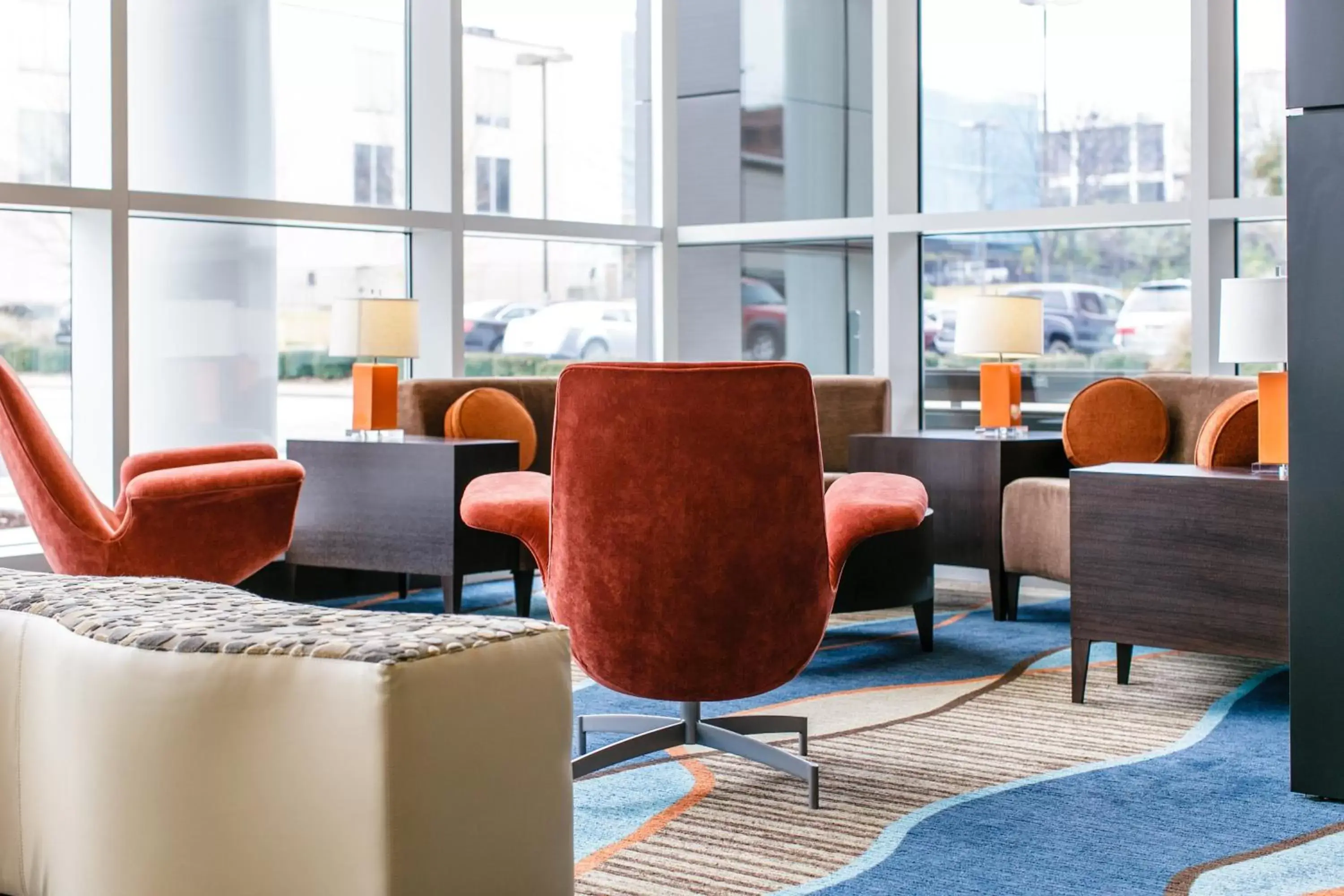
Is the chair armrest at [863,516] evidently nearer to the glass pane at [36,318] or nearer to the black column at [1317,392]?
the black column at [1317,392]

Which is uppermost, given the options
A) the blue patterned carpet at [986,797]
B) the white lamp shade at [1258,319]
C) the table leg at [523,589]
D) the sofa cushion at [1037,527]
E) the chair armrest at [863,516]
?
the white lamp shade at [1258,319]

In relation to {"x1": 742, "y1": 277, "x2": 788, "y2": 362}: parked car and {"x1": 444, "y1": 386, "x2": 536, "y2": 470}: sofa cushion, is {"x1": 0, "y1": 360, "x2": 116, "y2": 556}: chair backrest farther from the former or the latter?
{"x1": 742, "y1": 277, "x2": 788, "y2": 362}: parked car

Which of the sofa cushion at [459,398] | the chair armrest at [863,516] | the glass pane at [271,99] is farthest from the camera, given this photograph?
the sofa cushion at [459,398]

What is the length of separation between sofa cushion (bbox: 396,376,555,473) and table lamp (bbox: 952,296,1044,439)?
1.74m

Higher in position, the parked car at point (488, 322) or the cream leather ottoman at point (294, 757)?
the parked car at point (488, 322)

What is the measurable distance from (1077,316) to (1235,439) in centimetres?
257

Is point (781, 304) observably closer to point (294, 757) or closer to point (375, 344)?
point (375, 344)

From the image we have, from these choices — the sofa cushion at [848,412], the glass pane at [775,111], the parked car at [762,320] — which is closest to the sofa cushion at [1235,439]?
the sofa cushion at [848,412]

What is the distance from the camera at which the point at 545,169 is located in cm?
727

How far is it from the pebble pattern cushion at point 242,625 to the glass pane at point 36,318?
3.71m

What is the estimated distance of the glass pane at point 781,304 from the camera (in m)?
7.26

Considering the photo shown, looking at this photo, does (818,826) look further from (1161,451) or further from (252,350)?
(252,350)

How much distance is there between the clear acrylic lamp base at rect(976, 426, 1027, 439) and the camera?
5.98 meters

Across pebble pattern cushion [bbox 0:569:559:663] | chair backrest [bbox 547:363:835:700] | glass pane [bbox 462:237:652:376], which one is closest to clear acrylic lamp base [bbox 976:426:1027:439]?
glass pane [bbox 462:237:652:376]
